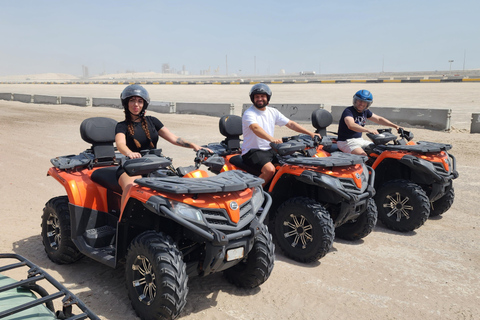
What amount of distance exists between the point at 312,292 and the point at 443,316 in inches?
47.8

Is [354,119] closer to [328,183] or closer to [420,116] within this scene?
[328,183]

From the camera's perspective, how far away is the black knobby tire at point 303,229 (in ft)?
16.4

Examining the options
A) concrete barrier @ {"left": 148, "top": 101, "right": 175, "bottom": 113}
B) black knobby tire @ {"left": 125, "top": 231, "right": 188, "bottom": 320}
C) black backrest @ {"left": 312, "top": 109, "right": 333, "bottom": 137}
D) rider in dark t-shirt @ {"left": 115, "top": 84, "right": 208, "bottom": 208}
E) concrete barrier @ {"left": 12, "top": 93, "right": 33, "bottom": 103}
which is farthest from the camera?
concrete barrier @ {"left": 12, "top": 93, "right": 33, "bottom": 103}

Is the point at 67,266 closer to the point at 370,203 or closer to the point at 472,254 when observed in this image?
the point at 370,203

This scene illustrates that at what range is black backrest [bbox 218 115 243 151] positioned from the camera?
6.86 meters

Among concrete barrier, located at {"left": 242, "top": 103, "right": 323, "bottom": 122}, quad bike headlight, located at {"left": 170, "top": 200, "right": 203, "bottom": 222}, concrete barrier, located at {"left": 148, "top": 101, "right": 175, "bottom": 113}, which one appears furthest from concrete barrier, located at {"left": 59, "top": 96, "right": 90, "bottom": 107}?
quad bike headlight, located at {"left": 170, "top": 200, "right": 203, "bottom": 222}

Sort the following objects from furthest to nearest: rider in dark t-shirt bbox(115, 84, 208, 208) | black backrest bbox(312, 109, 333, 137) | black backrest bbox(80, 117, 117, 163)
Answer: black backrest bbox(312, 109, 333, 137)
black backrest bbox(80, 117, 117, 163)
rider in dark t-shirt bbox(115, 84, 208, 208)

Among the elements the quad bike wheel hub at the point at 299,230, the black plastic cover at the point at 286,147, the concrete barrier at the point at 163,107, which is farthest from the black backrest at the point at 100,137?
the concrete barrier at the point at 163,107

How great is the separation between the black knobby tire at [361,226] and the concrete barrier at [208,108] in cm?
1393

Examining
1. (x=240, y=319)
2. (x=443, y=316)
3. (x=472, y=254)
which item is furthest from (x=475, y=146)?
(x=240, y=319)

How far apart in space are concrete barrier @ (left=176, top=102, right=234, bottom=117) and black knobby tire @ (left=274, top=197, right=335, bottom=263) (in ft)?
47.4

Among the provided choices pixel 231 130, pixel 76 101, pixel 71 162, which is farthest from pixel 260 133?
pixel 76 101

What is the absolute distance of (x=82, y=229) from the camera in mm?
4621

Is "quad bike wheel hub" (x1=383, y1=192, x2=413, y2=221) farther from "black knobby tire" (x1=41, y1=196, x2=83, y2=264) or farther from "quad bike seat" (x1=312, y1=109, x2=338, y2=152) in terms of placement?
"black knobby tire" (x1=41, y1=196, x2=83, y2=264)
